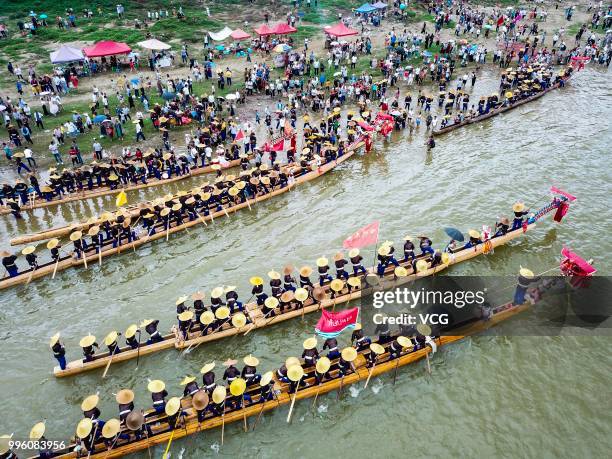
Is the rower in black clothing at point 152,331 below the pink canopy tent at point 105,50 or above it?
below

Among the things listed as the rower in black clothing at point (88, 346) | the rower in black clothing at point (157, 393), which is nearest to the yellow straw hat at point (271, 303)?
the rower in black clothing at point (157, 393)

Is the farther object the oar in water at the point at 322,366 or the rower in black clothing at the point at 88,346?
the rower in black clothing at the point at 88,346

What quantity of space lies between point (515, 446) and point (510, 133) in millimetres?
25302

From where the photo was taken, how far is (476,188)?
83.7ft

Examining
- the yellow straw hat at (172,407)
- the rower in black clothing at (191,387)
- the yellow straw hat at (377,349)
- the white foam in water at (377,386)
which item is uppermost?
the yellow straw hat at (377,349)

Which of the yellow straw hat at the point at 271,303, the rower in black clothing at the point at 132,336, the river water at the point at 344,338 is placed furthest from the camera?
the yellow straw hat at the point at 271,303

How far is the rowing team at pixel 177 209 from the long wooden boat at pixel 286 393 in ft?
34.7

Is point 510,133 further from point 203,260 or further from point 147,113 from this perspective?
point 147,113

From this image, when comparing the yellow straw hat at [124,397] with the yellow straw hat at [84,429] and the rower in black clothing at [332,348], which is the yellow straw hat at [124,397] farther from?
the rower in black clothing at [332,348]

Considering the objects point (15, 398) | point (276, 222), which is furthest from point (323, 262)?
point (15, 398)

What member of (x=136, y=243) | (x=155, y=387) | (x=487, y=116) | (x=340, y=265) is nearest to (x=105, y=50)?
(x=136, y=243)

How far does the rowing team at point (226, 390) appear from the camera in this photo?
12172 mm

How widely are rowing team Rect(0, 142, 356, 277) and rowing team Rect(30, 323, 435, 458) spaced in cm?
977

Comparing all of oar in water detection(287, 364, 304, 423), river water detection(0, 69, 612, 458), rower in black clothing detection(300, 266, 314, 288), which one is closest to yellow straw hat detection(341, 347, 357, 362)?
oar in water detection(287, 364, 304, 423)
